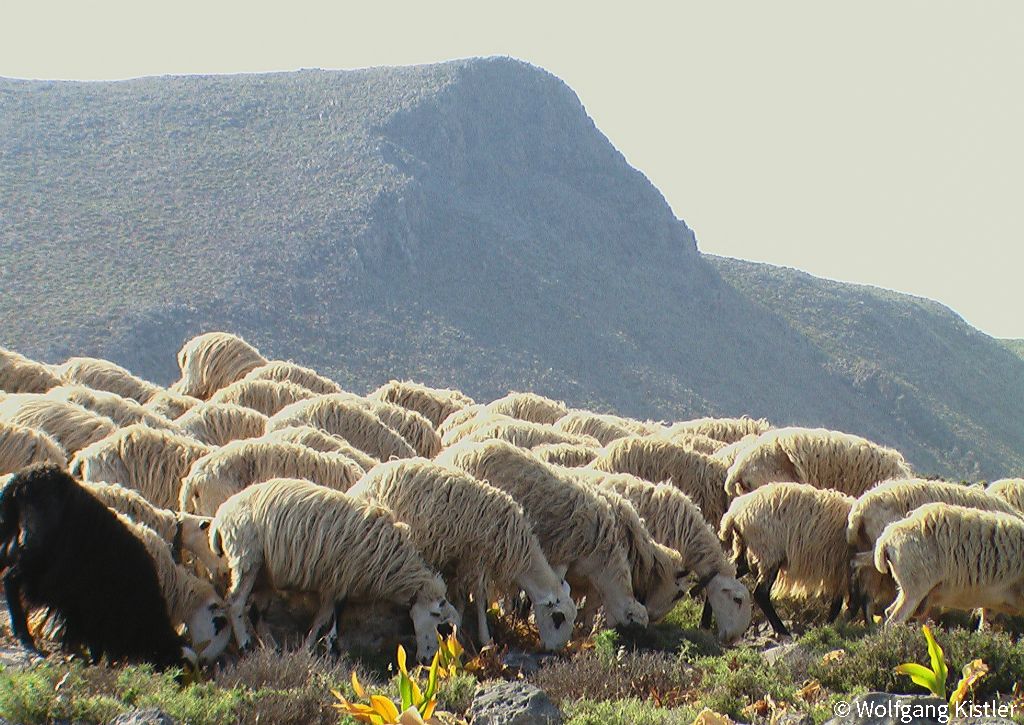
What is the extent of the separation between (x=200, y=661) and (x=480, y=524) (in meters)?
2.23

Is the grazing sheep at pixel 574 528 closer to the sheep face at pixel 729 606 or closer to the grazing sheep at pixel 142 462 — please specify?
the sheep face at pixel 729 606

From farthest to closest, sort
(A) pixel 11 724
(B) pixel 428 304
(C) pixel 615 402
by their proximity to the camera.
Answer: (B) pixel 428 304 < (C) pixel 615 402 < (A) pixel 11 724

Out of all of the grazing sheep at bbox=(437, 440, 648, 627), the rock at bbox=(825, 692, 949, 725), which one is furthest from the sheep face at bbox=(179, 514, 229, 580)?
the rock at bbox=(825, 692, 949, 725)

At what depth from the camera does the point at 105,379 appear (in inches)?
707

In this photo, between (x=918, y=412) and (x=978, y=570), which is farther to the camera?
(x=918, y=412)

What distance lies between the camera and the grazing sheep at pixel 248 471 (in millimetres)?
10820

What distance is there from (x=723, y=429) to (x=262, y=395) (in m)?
5.33

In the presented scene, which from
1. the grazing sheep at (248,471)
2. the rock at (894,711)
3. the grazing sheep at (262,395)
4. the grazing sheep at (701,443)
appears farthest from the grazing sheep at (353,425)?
the rock at (894,711)

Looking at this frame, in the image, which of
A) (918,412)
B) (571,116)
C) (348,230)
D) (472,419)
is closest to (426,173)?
(348,230)

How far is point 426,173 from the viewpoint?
9106 cm

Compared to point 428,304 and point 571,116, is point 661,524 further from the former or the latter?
point 571,116

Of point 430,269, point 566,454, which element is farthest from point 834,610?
point 430,269

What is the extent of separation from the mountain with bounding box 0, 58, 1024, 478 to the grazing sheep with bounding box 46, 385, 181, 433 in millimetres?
42456

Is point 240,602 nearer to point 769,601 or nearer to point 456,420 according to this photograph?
point 769,601
